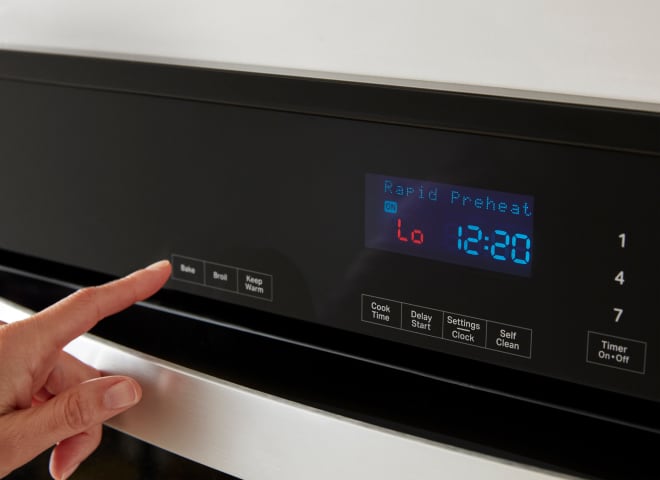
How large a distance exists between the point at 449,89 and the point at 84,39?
0.20 meters

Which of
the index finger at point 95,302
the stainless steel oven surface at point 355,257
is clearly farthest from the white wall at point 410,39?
the index finger at point 95,302

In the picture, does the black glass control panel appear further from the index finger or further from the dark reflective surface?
the dark reflective surface

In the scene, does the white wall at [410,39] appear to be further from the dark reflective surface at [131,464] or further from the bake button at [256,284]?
the dark reflective surface at [131,464]

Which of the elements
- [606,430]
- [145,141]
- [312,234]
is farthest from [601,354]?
[145,141]

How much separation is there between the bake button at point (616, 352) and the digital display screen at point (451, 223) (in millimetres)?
39

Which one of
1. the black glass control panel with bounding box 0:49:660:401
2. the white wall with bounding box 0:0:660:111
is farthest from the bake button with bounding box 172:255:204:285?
the white wall with bounding box 0:0:660:111

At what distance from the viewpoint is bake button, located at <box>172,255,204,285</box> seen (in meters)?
0.46

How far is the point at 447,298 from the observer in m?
0.38

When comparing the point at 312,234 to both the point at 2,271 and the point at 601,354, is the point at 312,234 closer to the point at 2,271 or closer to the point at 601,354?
the point at 601,354

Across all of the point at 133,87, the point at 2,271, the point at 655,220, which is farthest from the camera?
the point at 2,271

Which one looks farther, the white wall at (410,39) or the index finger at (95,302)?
the index finger at (95,302)

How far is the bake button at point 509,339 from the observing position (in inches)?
14.6

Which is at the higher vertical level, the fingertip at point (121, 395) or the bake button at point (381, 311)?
the bake button at point (381, 311)

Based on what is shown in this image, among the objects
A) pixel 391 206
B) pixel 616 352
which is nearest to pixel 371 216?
pixel 391 206
